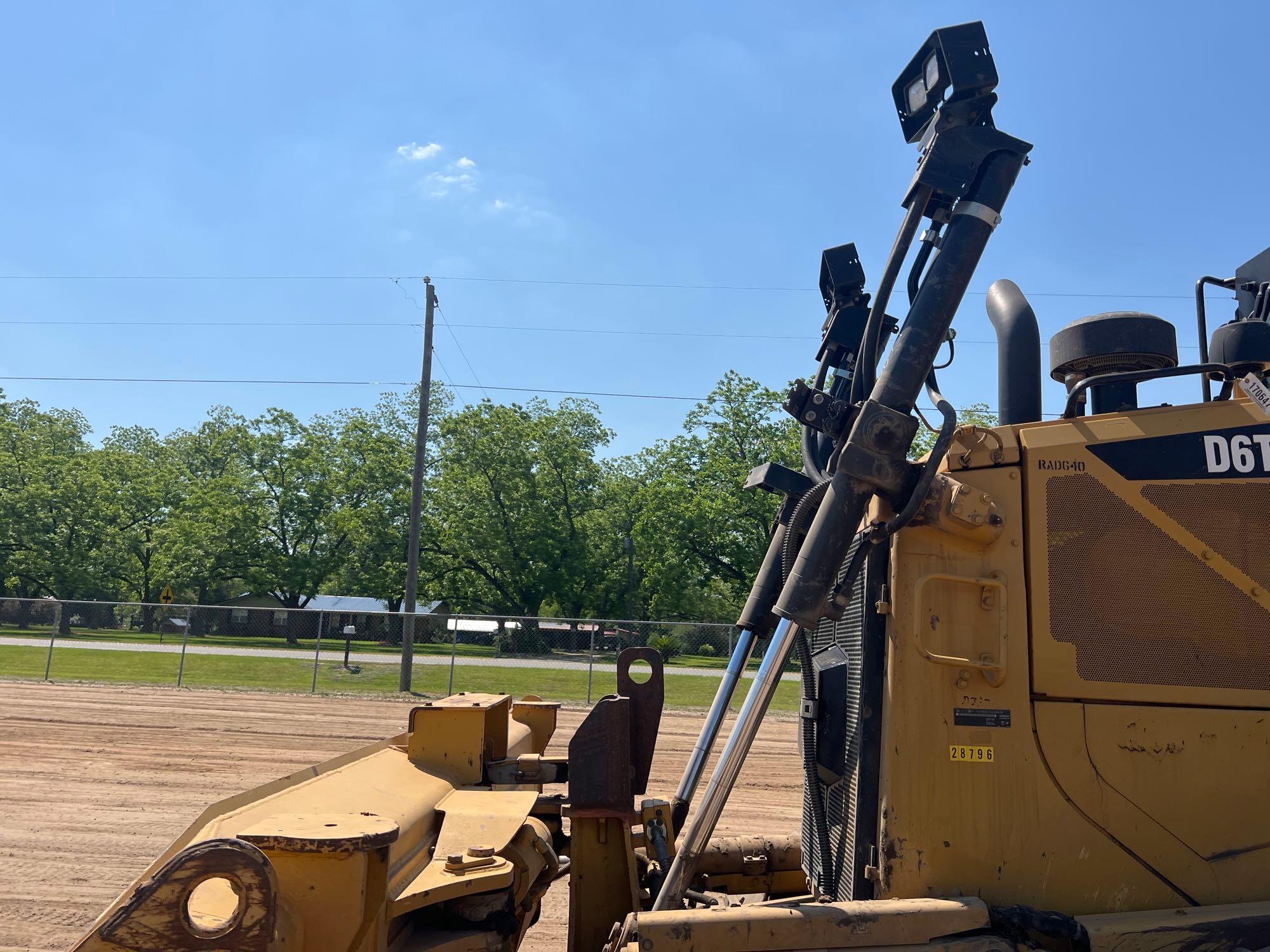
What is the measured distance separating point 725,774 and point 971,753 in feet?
2.71

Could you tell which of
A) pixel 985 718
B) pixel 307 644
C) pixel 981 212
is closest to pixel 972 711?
pixel 985 718

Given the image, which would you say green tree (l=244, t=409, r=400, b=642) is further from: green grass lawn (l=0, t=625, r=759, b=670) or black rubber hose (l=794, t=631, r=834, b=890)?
black rubber hose (l=794, t=631, r=834, b=890)

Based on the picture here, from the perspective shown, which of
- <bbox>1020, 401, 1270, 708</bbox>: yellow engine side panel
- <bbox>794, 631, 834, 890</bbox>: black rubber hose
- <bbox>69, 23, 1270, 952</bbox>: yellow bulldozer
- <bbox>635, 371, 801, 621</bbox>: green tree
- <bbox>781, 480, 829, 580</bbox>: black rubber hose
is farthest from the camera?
<bbox>635, 371, 801, 621</bbox>: green tree

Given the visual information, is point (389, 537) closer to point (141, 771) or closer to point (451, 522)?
point (451, 522)

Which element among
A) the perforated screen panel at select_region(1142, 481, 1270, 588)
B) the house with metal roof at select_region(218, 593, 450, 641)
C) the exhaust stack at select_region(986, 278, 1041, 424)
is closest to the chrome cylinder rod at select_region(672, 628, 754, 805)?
the exhaust stack at select_region(986, 278, 1041, 424)

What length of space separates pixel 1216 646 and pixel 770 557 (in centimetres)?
154

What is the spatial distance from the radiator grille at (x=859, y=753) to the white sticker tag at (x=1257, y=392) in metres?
1.29

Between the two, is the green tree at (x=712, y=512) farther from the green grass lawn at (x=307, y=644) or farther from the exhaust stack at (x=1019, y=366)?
the exhaust stack at (x=1019, y=366)

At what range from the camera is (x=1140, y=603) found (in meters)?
2.95

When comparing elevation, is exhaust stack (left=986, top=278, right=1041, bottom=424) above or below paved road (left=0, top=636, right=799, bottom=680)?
above

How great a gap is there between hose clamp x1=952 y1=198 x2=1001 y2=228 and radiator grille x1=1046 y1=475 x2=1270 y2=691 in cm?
88

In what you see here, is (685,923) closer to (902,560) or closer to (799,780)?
(902,560)

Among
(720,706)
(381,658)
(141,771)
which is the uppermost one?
(720,706)

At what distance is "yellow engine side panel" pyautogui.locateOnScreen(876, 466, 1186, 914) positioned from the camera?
110 inches
